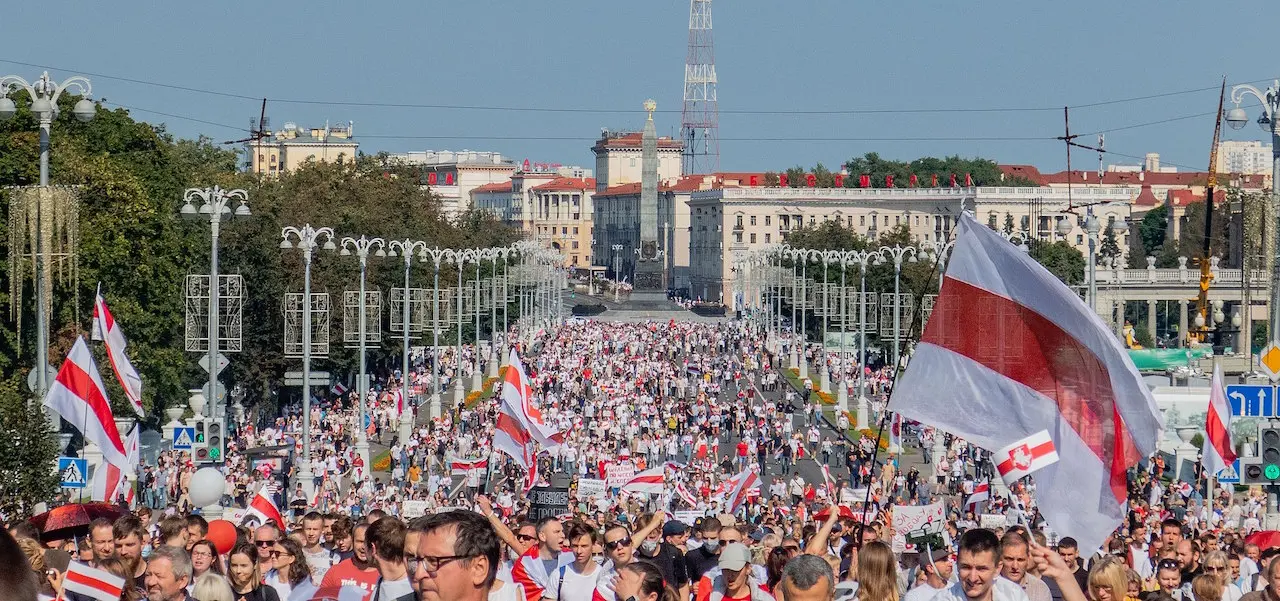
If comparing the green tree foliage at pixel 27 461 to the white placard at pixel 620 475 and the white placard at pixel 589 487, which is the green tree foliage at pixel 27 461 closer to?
the white placard at pixel 589 487

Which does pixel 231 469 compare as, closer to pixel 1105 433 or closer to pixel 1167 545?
pixel 1167 545

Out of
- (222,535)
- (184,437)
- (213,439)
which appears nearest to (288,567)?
(222,535)

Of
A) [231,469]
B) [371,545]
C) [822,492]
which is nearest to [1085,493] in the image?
[371,545]

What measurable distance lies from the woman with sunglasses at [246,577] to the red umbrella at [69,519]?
326 cm

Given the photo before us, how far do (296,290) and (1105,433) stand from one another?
5562 cm

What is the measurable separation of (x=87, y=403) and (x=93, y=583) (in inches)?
521

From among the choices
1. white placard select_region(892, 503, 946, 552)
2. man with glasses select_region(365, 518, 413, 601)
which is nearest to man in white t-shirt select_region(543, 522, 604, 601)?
man with glasses select_region(365, 518, 413, 601)

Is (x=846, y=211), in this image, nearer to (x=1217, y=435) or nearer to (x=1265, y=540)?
(x=1217, y=435)

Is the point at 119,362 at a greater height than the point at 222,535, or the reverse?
the point at 119,362

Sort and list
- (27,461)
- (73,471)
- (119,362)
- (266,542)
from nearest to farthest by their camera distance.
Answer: (266,542)
(73,471)
(27,461)
(119,362)

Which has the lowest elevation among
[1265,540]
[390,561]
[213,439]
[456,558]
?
[213,439]

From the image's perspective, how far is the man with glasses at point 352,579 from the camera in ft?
32.2

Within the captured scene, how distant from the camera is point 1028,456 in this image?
12000 millimetres

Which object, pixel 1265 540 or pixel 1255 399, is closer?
pixel 1265 540
